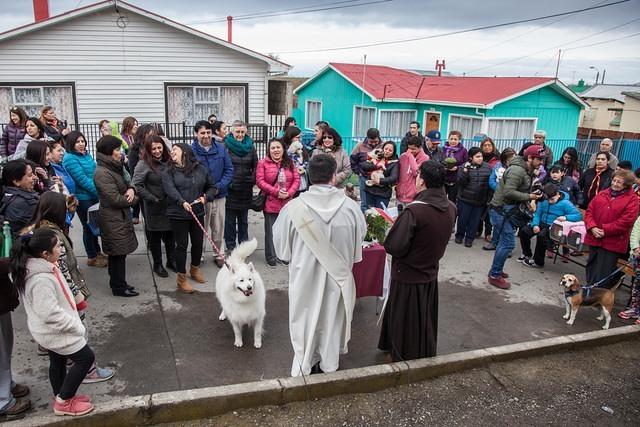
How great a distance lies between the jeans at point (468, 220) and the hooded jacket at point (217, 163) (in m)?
4.38

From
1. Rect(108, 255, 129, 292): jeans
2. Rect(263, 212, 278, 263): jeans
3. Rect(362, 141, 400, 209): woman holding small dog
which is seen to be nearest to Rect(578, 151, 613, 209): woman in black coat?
Rect(362, 141, 400, 209): woman holding small dog

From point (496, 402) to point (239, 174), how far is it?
4664mm

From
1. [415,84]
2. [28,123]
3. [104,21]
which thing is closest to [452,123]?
[415,84]

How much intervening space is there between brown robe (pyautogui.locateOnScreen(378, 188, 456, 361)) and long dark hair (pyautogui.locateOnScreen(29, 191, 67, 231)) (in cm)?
290

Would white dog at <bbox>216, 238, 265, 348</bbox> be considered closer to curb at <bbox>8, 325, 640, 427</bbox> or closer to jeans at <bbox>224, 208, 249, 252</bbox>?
A: curb at <bbox>8, 325, 640, 427</bbox>

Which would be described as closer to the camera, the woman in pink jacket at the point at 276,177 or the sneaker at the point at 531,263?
the woman in pink jacket at the point at 276,177

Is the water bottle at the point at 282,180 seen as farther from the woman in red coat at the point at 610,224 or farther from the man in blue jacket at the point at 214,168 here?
the woman in red coat at the point at 610,224

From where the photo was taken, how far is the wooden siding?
13.4 meters

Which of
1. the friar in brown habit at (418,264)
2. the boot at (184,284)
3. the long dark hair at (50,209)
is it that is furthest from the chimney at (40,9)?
the friar in brown habit at (418,264)

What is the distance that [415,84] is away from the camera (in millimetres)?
21688

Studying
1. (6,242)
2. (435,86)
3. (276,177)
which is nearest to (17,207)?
(6,242)

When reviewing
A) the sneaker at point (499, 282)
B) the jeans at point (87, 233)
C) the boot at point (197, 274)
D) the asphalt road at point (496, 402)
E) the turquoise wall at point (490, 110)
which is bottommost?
the asphalt road at point (496, 402)

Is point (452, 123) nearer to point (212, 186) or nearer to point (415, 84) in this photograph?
point (415, 84)

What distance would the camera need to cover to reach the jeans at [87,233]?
6633mm
